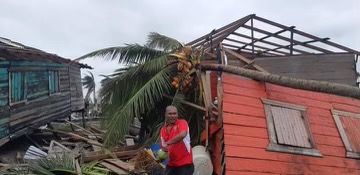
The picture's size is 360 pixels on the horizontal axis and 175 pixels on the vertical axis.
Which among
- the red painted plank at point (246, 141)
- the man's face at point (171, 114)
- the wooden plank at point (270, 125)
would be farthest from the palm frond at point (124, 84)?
the man's face at point (171, 114)

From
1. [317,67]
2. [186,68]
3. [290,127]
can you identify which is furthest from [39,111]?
[317,67]

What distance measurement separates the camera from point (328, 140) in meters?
6.52

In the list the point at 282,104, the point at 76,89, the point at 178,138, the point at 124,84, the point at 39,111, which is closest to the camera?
the point at 178,138

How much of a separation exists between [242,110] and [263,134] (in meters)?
0.57

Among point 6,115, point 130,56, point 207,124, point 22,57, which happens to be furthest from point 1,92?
point 207,124

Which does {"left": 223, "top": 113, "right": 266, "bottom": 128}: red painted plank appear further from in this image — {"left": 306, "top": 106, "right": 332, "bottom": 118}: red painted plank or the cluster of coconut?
the cluster of coconut

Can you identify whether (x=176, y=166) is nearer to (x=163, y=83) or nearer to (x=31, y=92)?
(x=163, y=83)

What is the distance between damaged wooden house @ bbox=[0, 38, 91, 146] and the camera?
33.2ft

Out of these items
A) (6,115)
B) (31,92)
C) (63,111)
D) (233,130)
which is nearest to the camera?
(233,130)

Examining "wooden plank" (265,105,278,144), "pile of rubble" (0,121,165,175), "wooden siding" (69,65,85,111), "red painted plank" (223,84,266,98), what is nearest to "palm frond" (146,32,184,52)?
"pile of rubble" (0,121,165,175)

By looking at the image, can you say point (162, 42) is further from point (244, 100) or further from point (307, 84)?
point (307, 84)

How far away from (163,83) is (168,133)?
359 centimetres

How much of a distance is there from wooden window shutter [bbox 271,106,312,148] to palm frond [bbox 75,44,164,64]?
4078 millimetres

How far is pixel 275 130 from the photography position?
20.6 ft
